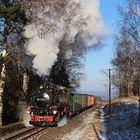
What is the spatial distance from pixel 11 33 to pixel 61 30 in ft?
13.2

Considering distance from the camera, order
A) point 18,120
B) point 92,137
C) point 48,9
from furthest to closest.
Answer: point 18,120
point 48,9
point 92,137

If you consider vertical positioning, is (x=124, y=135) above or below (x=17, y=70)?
below

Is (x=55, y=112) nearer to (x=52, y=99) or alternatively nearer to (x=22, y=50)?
(x=52, y=99)

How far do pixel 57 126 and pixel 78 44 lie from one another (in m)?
17.1

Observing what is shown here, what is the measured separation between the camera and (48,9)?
1035 inches

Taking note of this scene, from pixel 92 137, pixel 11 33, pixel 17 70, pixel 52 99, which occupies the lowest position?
pixel 92 137

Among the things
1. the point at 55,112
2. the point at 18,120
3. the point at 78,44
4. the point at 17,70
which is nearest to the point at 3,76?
the point at 17,70

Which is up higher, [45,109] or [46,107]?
[46,107]

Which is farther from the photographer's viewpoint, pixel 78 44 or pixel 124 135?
pixel 78 44

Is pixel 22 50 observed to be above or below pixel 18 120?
above

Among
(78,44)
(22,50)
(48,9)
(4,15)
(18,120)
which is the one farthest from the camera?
(78,44)

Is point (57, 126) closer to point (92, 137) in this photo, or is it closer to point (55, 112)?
point (55, 112)

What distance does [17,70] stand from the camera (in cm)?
2853

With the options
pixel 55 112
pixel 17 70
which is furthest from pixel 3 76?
pixel 55 112
